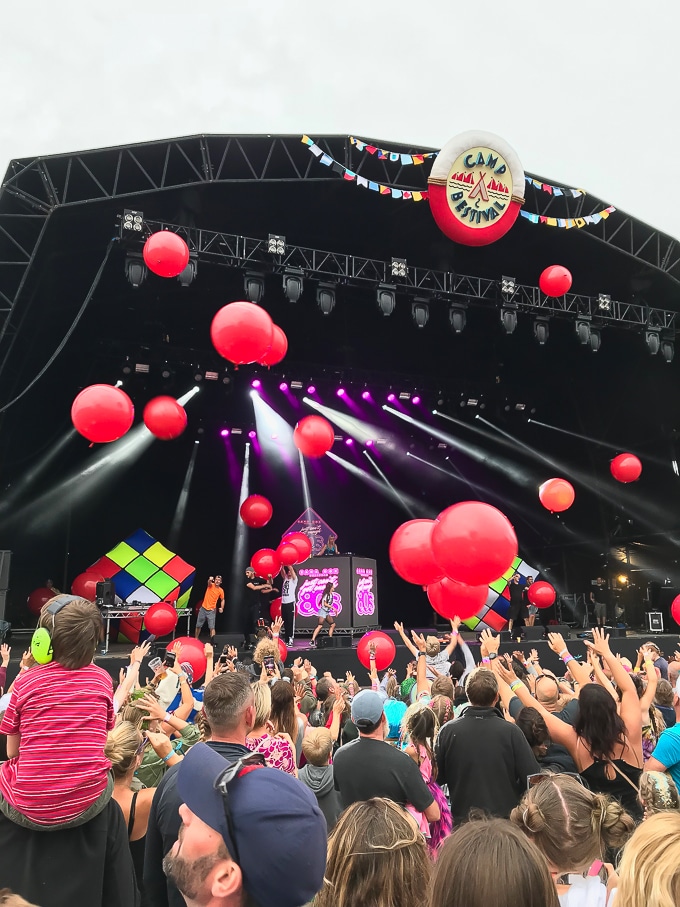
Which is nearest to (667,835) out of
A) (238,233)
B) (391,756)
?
(391,756)

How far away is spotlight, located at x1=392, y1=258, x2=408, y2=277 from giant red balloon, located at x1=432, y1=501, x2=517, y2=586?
6068mm

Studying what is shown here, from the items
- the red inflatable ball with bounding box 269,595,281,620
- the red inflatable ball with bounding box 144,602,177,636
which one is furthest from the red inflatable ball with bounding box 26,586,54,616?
the red inflatable ball with bounding box 269,595,281,620

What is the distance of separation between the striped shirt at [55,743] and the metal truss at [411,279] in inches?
308

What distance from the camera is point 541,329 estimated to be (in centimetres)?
1102

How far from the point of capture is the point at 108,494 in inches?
549

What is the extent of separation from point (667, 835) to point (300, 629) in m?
11.6

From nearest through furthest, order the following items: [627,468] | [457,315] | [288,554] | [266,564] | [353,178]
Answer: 1. [353,178]
2. [457,315]
3. [288,554]
4. [627,468]
5. [266,564]

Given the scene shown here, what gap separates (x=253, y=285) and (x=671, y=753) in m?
8.24

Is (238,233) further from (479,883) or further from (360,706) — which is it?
(479,883)

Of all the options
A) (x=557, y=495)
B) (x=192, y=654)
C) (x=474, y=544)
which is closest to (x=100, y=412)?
(x=192, y=654)

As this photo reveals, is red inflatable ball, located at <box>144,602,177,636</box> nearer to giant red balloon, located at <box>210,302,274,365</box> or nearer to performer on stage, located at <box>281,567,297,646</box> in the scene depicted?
performer on stage, located at <box>281,567,297,646</box>

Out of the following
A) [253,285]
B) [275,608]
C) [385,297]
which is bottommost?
[275,608]

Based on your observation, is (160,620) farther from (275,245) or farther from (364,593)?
(275,245)

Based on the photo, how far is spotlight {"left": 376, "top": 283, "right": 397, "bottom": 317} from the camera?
32.6 ft
